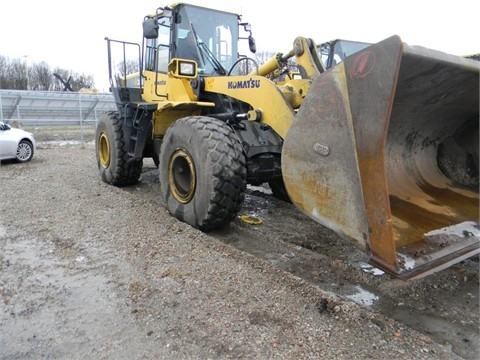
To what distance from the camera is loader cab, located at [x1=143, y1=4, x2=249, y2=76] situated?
5.92m

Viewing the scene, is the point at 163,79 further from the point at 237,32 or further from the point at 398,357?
the point at 398,357

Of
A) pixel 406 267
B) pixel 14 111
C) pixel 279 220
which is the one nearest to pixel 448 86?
pixel 406 267

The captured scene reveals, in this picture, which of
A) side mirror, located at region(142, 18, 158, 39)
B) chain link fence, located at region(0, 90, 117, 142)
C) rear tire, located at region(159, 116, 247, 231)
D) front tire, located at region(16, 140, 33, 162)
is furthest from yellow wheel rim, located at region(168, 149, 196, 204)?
chain link fence, located at region(0, 90, 117, 142)

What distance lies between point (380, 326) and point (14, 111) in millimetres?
19622

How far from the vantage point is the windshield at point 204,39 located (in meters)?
5.91

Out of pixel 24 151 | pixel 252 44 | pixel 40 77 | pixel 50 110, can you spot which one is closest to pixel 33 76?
pixel 40 77

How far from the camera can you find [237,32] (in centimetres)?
646

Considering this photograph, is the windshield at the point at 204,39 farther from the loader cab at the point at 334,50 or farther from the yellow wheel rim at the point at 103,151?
the loader cab at the point at 334,50

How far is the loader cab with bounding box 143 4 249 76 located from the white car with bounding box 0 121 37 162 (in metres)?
6.32

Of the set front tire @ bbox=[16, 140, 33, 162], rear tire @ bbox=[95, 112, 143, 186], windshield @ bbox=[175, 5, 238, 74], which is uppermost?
windshield @ bbox=[175, 5, 238, 74]

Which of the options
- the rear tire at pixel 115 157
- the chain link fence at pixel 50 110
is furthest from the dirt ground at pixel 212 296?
the chain link fence at pixel 50 110

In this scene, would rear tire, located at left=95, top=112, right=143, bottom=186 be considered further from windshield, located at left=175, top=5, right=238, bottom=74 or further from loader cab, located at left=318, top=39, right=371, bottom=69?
loader cab, located at left=318, top=39, right=371, bottom=69

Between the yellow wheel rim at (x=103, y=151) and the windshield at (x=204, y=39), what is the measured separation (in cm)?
259

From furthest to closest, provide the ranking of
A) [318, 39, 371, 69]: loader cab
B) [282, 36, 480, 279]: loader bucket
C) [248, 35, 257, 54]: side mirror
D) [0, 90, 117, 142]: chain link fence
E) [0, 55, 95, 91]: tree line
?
[0, 55, 95, 91]: tree line, [0, 90, 117, 142]: chain link fence, [318, 39, 371, 69]: loader cab, [248, 35, 257, 54]: side mirror, [282, 36, 480, 279]: loader bucket
